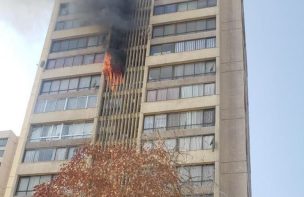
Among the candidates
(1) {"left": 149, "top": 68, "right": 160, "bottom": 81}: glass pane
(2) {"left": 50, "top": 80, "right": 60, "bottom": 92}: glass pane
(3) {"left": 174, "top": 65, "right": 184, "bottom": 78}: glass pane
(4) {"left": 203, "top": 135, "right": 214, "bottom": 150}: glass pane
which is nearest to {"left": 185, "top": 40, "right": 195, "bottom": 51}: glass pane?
(3) {"left": 174, "top": 65, "right": 184, "bottom": 78}: glass pane

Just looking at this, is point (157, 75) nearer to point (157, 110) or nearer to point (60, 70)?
point (157, 110)

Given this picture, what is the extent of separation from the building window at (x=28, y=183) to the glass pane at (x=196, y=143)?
10.9 m

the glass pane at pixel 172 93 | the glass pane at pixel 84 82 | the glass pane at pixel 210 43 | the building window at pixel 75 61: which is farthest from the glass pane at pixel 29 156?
the glass pane at pixel 210 43

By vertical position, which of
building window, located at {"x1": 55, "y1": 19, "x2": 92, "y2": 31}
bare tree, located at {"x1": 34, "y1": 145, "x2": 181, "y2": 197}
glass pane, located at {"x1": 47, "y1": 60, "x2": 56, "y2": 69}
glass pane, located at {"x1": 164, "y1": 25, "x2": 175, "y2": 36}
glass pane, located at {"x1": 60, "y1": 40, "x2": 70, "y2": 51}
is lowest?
bare tree, located at {"x1": 34, "y1": 145, "x2": 181, "y2": 197}

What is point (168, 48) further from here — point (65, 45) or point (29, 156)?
point (29, 156)

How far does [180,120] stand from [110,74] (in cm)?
751

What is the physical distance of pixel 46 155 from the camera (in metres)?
37.3

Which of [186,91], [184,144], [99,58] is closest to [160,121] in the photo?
[184,144]

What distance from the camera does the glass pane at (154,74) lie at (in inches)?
1490

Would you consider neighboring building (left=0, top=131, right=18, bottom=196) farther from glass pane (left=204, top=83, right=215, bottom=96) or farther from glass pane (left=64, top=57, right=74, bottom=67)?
glass pane (left=204, top=83, right=215, bottom=96)

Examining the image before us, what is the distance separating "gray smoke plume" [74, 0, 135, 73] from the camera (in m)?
40.3

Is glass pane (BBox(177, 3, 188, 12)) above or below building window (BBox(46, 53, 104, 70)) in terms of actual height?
above

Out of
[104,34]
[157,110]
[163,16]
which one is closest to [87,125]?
[157,110]

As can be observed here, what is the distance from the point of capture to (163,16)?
1603 inches
